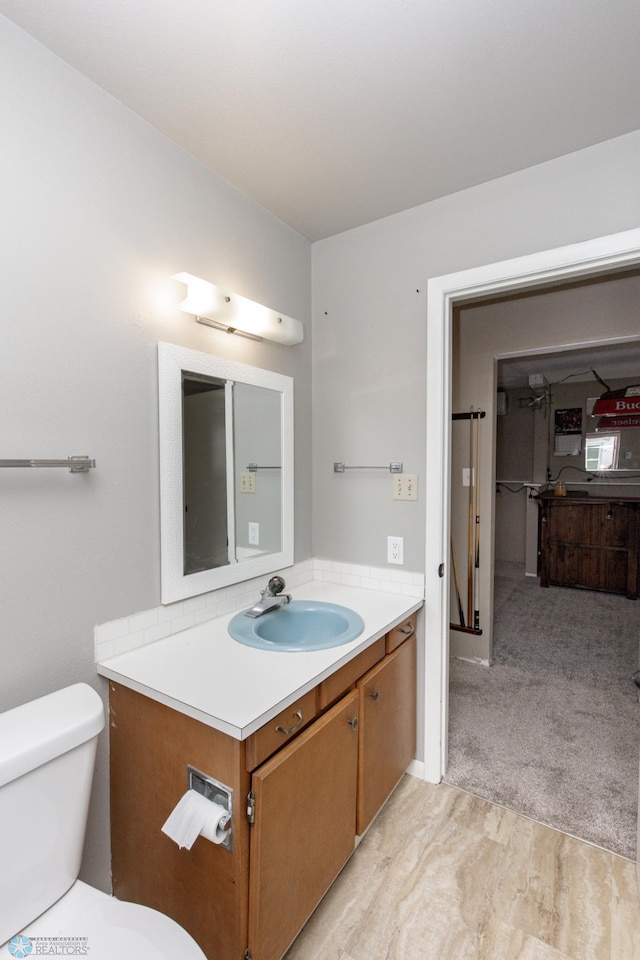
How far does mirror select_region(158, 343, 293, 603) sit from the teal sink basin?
188 millimetres

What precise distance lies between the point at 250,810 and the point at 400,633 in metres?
0.89

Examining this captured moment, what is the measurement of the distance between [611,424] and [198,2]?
5516 mm

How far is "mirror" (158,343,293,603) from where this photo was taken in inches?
58.4

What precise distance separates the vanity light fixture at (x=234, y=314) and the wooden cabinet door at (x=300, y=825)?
1325 millimetres

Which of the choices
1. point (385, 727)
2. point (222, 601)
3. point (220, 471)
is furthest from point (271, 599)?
point (385, 727)

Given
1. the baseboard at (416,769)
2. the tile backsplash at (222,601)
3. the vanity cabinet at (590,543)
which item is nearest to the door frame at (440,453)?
the baseboard at (416,769)

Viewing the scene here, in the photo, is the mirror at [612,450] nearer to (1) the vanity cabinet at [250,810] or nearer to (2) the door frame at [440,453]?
(2) the door frame at [440,453]

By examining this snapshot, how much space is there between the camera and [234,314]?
63.2 inches

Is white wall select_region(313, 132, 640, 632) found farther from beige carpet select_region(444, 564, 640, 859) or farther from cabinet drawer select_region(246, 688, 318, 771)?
beige carpet select_region(444, 564, 640, 859)

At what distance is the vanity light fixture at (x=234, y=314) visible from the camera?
1475 millimetres

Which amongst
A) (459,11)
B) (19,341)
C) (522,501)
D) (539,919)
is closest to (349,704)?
(539,919)

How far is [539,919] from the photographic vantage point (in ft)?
4.47

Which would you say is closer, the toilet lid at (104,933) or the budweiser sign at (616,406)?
the toilet lid at (104,933)

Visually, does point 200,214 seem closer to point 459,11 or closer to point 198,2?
point 198,2
